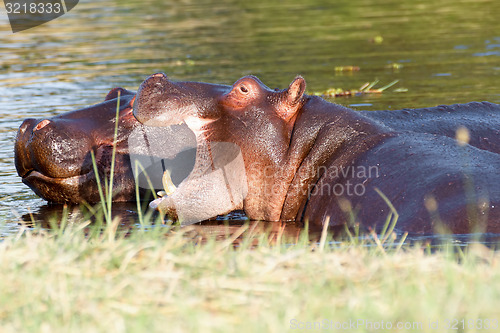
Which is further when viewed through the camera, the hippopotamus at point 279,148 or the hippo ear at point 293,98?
the hippo ear at point 293,98

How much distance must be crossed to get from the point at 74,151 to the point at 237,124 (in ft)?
4.77

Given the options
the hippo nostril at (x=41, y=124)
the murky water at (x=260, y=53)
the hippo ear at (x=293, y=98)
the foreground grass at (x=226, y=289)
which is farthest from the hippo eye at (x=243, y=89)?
the foreground grass at (x=226, y=289)

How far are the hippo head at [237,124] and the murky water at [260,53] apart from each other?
4.33 ft

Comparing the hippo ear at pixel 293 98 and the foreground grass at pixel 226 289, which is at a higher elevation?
the hippo ear at pixel 293 98

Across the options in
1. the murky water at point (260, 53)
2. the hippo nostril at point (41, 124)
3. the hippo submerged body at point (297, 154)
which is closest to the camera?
the hippo submerged body at point (297, 154)

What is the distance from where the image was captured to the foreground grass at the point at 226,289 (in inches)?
110

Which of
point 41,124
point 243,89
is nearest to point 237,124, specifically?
point 243,89

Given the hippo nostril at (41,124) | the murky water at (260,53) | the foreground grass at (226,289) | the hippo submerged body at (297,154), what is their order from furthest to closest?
the murky water at (260,53)
the hippo nostril at (41,124)
the hippo submerged body at (297,154)
the foreground grass at (226,289)

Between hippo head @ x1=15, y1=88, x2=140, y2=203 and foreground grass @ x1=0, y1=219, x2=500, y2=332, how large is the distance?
2583mm

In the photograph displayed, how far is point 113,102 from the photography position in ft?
21.3

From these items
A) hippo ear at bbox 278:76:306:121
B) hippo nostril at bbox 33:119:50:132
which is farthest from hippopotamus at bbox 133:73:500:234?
hippo nostril at bbox 33:119:50:132

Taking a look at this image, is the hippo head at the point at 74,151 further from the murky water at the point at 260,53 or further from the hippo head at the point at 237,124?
the hippo head at the point at 237,124

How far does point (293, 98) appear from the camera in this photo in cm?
546

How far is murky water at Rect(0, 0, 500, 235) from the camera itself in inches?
406
